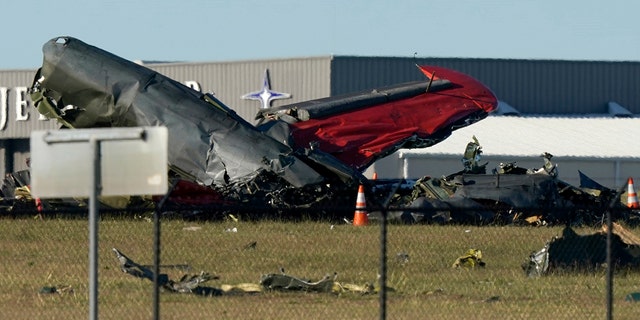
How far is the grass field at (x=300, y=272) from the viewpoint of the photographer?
15.1 m

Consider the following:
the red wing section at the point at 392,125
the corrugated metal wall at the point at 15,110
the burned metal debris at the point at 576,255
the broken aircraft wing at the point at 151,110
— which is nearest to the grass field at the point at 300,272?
the burned metal debris at the point at 576,255

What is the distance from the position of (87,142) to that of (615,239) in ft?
36.9

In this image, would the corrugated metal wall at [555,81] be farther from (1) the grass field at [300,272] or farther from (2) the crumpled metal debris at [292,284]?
(2) the crumpled metal debris at [292,284]

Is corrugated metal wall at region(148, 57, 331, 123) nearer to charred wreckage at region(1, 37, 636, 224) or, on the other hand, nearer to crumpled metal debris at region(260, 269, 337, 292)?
charred wreckage at region(1, 37, 636, 224)

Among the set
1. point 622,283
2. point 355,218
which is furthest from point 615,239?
point 355,218

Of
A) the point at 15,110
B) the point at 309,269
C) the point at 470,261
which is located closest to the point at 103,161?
the point at 309,269

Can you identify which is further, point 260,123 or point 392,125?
point 392,125

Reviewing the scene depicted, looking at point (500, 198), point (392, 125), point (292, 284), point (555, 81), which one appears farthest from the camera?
point (555, 81)

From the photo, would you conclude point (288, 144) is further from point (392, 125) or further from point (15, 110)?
point (15, 110)

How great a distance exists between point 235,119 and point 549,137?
94.5 feet

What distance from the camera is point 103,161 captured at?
982 cm

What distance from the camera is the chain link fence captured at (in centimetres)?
1508

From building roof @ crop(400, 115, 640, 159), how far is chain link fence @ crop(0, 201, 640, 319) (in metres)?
24.4

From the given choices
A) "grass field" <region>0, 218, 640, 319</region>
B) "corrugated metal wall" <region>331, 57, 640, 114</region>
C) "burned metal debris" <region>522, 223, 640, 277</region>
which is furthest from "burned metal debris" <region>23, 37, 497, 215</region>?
"corrugated metal wall" <region>331, 57, 640, 114</region>
